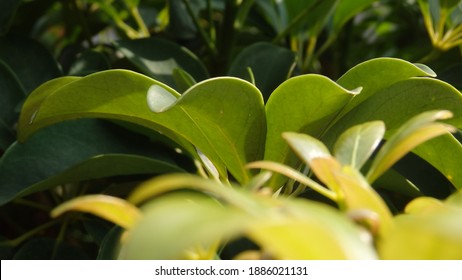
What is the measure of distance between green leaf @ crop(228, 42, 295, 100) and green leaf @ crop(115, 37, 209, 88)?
6cm

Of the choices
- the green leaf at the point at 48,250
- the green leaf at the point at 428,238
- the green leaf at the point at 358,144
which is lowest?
the green leaf at the point at 48,250

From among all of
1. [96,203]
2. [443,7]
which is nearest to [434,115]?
[96,203]

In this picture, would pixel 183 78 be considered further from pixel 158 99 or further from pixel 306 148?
pixel 306 148

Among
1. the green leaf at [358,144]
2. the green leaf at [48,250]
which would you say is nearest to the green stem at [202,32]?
the green leaf at [48,250]

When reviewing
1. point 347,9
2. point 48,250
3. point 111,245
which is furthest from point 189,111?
point 347,9

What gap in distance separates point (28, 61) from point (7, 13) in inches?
3.0

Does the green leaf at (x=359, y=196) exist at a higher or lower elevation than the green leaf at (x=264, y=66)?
higher

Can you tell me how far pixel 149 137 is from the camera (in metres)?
0.92

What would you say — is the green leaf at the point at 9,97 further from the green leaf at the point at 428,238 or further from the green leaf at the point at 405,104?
the green leaf at the point at 428,238

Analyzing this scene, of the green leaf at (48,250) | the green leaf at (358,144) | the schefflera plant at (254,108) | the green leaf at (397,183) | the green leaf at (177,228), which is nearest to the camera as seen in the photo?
the green leaf at (177,228)

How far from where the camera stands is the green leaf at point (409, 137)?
44 cm

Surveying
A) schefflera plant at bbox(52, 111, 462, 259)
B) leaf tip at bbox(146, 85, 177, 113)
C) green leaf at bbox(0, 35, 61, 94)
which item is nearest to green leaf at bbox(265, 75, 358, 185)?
leaf tip at bbox(146, 85, 177, 113)

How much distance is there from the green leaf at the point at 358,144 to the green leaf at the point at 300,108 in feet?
0.26

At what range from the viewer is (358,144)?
513mm
